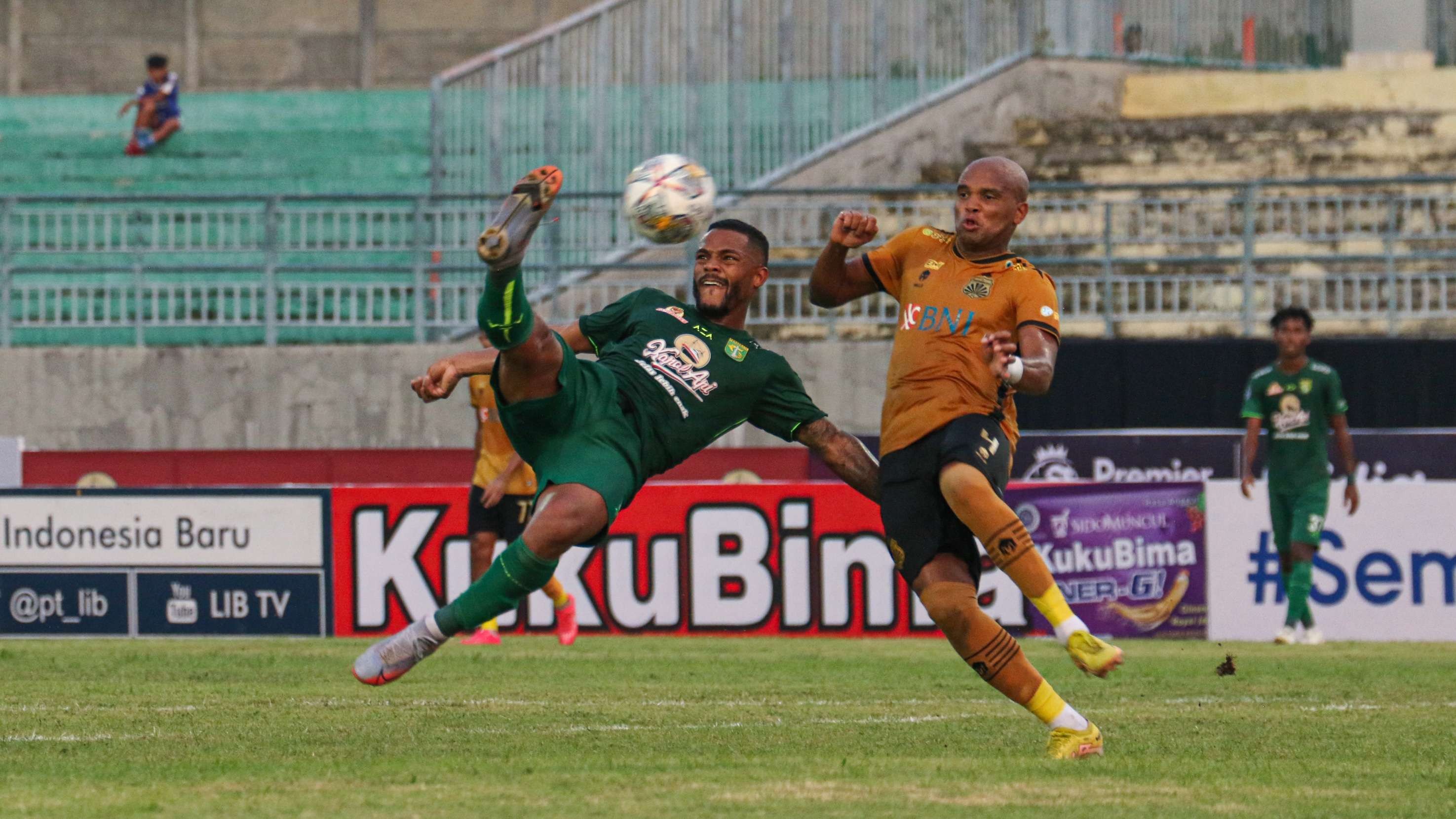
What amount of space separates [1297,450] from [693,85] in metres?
9.54

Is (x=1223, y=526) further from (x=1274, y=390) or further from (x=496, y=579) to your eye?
(x=496, y=579)

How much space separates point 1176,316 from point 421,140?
914 centimetres

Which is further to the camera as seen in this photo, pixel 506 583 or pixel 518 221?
pixel 506 583

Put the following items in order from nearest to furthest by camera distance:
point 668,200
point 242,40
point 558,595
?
point 668,200 → point 558,595 → point 242,40

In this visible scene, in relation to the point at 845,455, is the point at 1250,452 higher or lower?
lower

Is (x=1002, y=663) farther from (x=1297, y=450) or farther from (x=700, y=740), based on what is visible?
(x=1297, y=450)

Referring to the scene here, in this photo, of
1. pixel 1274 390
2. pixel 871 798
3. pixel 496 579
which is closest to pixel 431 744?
pixel 496 579

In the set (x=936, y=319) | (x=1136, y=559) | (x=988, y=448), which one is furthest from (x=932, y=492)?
(x=1136, y=559)

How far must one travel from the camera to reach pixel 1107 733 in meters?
7.88

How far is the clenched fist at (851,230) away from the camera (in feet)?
24.8

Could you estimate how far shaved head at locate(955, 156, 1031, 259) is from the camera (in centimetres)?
753

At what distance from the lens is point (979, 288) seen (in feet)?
24.6

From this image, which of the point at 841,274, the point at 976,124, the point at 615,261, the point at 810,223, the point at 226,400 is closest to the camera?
the point at 841,274

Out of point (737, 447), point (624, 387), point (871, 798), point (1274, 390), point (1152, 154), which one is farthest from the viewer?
point (1152, 154)
